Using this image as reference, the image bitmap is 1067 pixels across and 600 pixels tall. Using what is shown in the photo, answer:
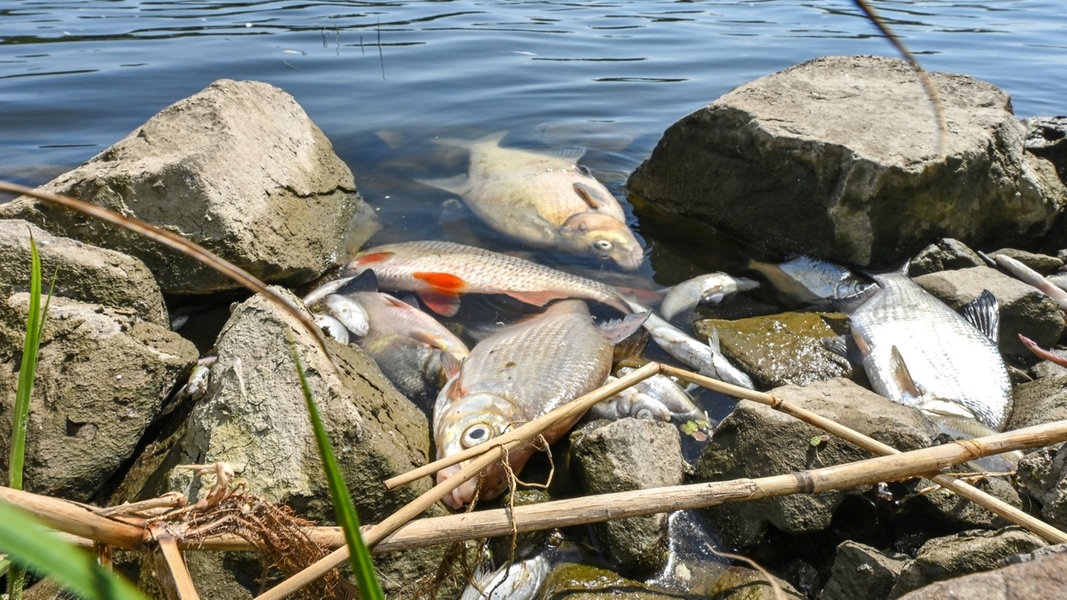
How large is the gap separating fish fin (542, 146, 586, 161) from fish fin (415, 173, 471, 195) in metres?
1.04

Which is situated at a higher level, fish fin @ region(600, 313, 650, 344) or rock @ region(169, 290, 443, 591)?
rock @ region(169, 290, 443, 591)

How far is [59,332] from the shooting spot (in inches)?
122

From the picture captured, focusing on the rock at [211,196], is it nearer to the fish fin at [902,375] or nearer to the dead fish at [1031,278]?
the fish fin at [902,375]

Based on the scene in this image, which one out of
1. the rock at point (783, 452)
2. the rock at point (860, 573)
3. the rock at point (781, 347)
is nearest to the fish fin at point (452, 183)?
the rock at point (781, 347)

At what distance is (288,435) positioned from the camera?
279 cm

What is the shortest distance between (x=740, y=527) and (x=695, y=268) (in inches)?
117

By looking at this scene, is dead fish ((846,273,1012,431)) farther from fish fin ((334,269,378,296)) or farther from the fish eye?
fish fin ((334,269,378,296))

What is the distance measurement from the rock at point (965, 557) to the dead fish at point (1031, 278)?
3060 millimetres

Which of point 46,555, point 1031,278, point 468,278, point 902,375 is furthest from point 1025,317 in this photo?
point 46,555

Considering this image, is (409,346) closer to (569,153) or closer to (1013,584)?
(1013,584)

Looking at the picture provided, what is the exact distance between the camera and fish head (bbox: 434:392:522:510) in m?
3.13

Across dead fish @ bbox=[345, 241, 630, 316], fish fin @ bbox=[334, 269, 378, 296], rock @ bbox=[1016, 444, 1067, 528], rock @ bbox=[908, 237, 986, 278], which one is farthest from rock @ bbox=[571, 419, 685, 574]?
rock @ bbox=[908, 237, 986, 278]

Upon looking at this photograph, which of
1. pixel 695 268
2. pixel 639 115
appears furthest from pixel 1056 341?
pixel 639 115

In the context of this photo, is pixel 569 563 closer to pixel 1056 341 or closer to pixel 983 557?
pixel 983 557
